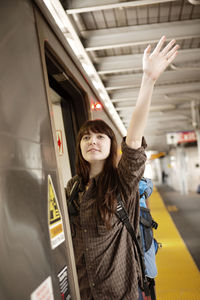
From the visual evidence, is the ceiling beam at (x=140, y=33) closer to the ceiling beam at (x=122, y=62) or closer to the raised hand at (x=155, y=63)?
the ceiling beam at (x=122, y=62)

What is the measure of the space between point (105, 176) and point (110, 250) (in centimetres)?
41

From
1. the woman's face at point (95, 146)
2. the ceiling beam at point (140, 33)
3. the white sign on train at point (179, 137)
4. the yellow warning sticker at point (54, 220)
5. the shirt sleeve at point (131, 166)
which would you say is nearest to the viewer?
the yellow warning sticker at point (54, 220)

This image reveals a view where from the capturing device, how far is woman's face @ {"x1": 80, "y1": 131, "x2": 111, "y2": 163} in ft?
5.41

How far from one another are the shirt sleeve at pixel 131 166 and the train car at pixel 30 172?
347mm

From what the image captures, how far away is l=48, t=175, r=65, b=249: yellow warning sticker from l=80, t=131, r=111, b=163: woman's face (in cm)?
38

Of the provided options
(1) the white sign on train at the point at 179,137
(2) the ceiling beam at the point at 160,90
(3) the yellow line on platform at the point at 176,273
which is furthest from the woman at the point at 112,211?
(1) the white sign on train at the point at 179,137

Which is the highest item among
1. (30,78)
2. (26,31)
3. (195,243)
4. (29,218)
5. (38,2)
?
(38,2)

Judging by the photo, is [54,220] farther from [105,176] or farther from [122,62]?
[122,62]

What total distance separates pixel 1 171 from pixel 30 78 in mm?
525

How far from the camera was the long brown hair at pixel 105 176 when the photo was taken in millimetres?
1517

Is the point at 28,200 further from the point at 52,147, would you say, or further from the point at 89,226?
the point at 89,226

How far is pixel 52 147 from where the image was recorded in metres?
1.42

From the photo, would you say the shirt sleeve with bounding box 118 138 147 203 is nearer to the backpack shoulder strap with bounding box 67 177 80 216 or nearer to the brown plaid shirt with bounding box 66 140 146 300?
the brown plaid shirt with bounding box 66 140 146 300

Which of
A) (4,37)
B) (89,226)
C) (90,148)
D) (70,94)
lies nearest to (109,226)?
(89,226)
